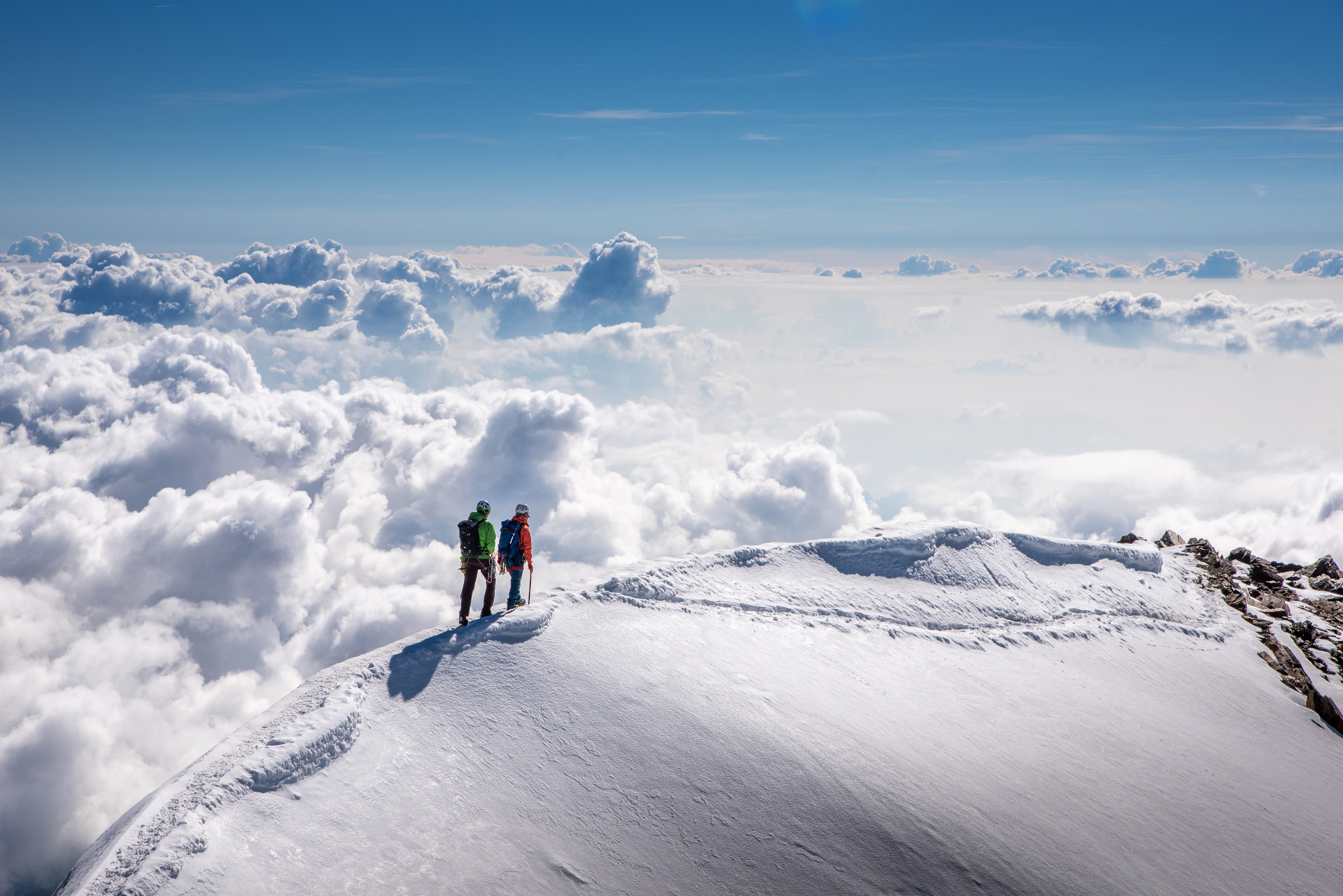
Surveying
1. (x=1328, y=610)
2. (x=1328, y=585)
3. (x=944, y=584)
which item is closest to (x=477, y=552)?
(x=944, y=584)

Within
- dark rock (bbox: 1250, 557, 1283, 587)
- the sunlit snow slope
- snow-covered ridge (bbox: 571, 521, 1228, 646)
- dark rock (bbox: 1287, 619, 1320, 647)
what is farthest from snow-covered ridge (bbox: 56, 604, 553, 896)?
dark rock (bbox: 1250, 557, 1283, 587)

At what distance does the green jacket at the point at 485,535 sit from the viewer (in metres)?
17.2

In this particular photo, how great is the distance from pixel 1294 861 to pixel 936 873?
9.37 m

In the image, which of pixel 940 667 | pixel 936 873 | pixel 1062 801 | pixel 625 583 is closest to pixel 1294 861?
pixel 1062 801

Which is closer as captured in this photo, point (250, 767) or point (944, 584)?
point (250, 767)

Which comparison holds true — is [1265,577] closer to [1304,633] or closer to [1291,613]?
[1291,613]

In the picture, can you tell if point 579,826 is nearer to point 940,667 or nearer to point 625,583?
point 625,583

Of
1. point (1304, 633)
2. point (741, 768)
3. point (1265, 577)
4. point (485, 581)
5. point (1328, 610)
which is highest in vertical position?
point (485, 581)

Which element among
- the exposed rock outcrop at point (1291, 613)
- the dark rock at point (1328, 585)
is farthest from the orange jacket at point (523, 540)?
A: the dark rock at point (1328, 585)

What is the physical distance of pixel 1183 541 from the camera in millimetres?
40469

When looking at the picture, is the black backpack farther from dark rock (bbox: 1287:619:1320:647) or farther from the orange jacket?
dark rock (bbox: 1287:619:1320:647)

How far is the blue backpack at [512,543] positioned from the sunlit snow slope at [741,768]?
62.8 inches

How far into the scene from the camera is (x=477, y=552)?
1708 centimetres

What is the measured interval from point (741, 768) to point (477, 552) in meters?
8.12
